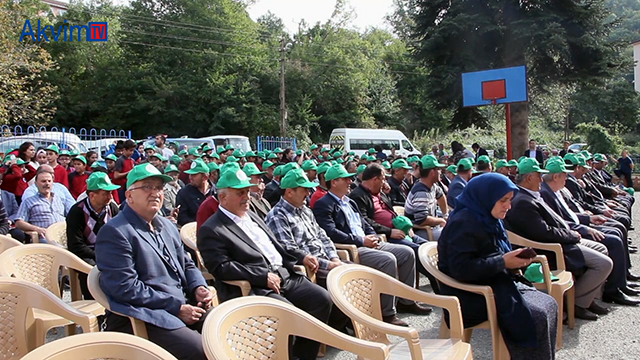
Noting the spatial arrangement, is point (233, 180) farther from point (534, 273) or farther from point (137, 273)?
point (534, 273)

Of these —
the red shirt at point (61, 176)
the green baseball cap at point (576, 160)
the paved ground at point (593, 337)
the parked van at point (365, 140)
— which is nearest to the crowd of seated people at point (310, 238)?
the paved ground at point (593, 337)

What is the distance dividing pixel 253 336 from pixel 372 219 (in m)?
3.78

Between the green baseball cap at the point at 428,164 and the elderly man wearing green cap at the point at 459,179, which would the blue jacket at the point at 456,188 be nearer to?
the elderly man wearing green cap at the point at 459,179

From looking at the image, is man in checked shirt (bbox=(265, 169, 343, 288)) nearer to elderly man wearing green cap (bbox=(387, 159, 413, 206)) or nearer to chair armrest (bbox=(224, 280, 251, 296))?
chair armrest (bbox=(224, 280, 251, 296))

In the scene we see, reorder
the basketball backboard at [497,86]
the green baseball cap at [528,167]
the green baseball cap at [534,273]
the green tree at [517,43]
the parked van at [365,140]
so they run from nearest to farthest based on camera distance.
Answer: the green baseball cap at [534,273] < the green baseball cap at [528,167] < the basketball backboard at [497,86] < the green tree at [517,43] < the parked van at [365,140]

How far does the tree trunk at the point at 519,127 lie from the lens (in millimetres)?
19953

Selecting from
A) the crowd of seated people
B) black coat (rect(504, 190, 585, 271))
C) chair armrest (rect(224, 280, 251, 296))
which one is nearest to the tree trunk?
the crowd of seated people

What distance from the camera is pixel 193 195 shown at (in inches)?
253

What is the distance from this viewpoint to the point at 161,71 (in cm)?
3067

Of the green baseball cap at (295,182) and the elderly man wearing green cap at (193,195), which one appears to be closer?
the green baseball cap at (295,182)

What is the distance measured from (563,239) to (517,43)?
52.8ft

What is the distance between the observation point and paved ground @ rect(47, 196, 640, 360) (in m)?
4.14

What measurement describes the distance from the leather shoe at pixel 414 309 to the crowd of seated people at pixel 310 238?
0.4 inches

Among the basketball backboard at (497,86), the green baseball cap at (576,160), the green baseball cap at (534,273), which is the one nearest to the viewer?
the green baseball cap at (534,273)
